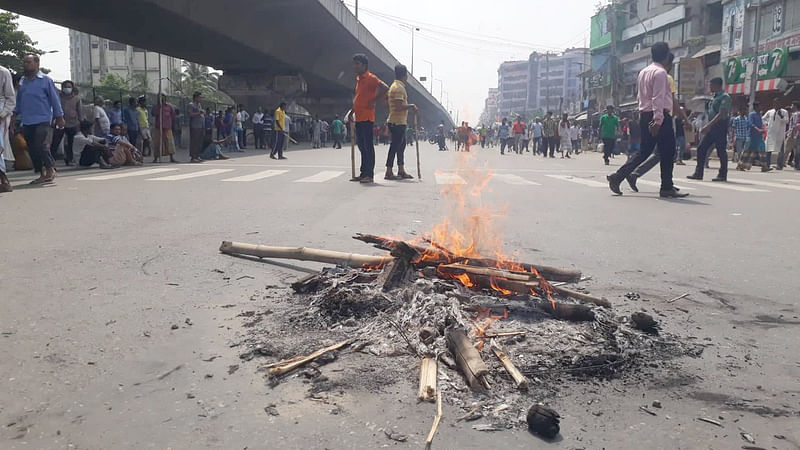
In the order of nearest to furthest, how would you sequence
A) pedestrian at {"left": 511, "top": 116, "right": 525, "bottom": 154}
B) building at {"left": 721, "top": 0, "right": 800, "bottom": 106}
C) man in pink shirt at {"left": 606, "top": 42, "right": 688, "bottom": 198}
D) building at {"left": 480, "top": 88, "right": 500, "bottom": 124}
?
man in pink shirt at {"left": 606, "top": 42, "right": 688, "bottom": 198} < building at {"left": 721, "top": 0, "right": 800, "bottom": 106} < pedestrian at {"left": 511, "top": 116, "right": 525, "bottom": 154} < building at {"left": 480, "top": 88, "right": 500, "bottom": 124}

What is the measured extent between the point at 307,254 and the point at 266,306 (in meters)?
0.92

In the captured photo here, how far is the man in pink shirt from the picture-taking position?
943cm

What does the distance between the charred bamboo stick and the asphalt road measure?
4.4 inches

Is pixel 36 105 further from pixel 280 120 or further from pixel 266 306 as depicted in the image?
pixel 280 120

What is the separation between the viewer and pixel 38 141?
Answer: 10.2 m

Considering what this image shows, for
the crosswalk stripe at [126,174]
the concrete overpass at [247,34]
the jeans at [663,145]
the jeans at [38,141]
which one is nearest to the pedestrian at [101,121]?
the crosswalk stripe at [126,174]

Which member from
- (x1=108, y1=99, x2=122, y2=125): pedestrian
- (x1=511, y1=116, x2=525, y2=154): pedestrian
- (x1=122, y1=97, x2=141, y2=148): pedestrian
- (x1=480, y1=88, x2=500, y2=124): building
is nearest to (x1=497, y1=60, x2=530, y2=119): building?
(x1=480, y1=88, x2=500, y2=124): building

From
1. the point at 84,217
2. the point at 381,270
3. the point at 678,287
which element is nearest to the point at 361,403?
the point at 381,270

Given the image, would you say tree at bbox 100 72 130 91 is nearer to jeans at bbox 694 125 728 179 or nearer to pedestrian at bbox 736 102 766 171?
pedestrian at bbox 736 102 766 171

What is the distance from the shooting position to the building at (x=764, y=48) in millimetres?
30578

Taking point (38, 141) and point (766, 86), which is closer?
point (38, 141)

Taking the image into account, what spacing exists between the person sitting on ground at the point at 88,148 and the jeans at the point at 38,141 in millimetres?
4540

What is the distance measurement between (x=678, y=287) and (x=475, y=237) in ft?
4.65

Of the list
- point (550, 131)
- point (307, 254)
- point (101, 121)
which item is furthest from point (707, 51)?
point (307, 254)
